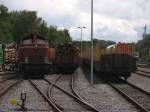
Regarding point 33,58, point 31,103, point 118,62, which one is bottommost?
point 31,103

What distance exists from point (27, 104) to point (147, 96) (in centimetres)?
596

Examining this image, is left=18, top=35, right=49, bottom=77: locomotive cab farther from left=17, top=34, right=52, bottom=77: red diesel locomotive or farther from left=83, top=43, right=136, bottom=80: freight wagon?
left=83, top=43, right=136, bottom=80: freight wagon

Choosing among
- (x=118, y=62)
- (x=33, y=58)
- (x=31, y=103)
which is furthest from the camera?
(x=33, y=58)

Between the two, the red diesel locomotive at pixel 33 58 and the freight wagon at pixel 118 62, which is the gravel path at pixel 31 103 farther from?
the red diesel locomotive at pixel 33 58

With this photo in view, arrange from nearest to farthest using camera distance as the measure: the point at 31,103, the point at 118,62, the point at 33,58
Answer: the point at 31,103 < the point at 118,62 < the point at 33,58

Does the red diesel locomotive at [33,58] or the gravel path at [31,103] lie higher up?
the red diesel locomotive at [33,58]

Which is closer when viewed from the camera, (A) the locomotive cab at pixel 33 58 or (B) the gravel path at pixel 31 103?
(B) the gravel path at pixel 31 103

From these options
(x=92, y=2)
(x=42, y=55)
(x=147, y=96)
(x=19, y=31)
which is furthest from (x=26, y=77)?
(x=19, y=31)

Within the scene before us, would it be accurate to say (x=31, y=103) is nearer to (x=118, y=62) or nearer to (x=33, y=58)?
(x=118, y=62)

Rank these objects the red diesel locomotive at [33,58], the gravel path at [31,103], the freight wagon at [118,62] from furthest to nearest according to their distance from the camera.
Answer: the red diesel locomotive at [33,58] < the freight wagon at [118,62] < the gravel path at [31,103]

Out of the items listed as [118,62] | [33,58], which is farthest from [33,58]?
[118,62]

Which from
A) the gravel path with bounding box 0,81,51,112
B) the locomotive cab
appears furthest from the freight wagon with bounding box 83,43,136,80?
the gravel path with bounding box 0,81,51,112

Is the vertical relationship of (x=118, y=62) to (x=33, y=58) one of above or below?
below

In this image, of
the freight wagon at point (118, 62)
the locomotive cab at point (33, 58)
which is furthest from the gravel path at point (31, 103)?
the locomotive cab at point (33, 58)
